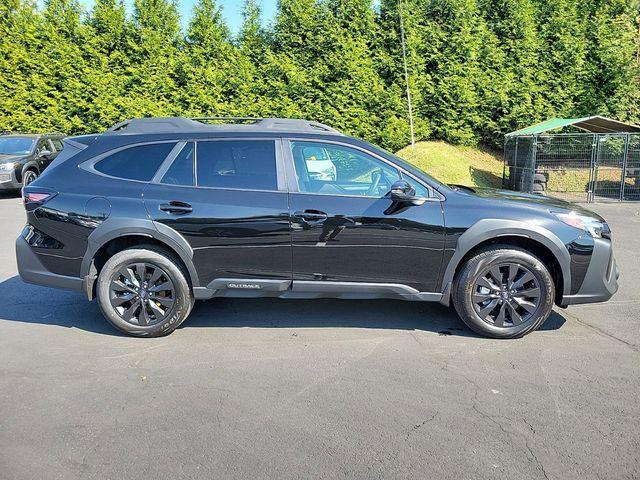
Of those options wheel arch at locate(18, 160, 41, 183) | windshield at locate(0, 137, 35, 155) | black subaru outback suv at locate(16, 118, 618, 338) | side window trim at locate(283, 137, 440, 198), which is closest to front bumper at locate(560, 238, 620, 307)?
black subaru outback suv at locate(16, 118, 618, 338)

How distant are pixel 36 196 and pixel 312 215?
2424mm

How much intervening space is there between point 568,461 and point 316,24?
15.8 m

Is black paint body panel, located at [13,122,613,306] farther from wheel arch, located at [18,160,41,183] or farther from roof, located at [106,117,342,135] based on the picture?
wheel arch, located at [18,160,41,183]

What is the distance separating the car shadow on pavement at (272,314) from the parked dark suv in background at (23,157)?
9058 mm

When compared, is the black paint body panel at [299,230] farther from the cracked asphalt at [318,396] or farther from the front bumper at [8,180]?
the front bumper at [8,180]

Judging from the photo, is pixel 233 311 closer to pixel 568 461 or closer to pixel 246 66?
pixel 568 461

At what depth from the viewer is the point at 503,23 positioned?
16516 mm

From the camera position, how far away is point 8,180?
44.4ft

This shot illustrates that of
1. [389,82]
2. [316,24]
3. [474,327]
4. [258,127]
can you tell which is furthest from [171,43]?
[474,327]

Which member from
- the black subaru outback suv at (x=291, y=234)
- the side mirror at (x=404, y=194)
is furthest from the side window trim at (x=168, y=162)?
the side mirror at (x=404, y=194)

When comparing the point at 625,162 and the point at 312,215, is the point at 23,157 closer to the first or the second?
the point at 312,215

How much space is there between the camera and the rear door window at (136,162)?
465 cm

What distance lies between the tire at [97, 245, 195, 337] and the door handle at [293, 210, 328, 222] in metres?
1.14

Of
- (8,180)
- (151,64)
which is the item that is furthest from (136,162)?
(151,64)
